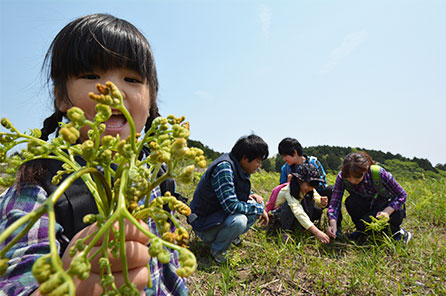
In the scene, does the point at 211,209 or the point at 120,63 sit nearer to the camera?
the point at 120,63

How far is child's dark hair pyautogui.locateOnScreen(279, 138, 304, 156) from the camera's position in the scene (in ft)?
16.8

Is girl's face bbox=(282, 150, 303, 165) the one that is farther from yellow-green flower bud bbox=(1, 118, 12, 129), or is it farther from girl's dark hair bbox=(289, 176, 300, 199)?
yellow-green flower bud bbox=(1, 118, 12, 129)

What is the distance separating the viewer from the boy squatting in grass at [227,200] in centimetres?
318

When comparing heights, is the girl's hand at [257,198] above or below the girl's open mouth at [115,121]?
above

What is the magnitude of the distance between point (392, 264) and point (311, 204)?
1.42m

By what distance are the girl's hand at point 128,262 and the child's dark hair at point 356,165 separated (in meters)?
3.37

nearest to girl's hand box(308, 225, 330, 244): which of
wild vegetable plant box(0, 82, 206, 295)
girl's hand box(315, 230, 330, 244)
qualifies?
girl's hand box(315, 230, 330, 244)

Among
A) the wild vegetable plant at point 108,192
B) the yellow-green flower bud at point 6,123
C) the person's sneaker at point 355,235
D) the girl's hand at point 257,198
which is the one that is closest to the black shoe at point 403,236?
the person's sneaker at point 355,235

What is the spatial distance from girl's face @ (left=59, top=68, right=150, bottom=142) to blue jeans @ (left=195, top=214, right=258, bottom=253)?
2181 mm

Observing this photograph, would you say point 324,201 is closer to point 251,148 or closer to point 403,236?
point 403,236

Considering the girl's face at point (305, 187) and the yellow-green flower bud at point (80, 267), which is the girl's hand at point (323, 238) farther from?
the yellow-green flower bud at point (80, 267)

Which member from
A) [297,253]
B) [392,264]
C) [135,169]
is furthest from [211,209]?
[135,169]

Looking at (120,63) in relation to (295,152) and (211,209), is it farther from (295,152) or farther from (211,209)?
(295,152)

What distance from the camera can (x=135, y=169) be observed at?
0.55 metres
